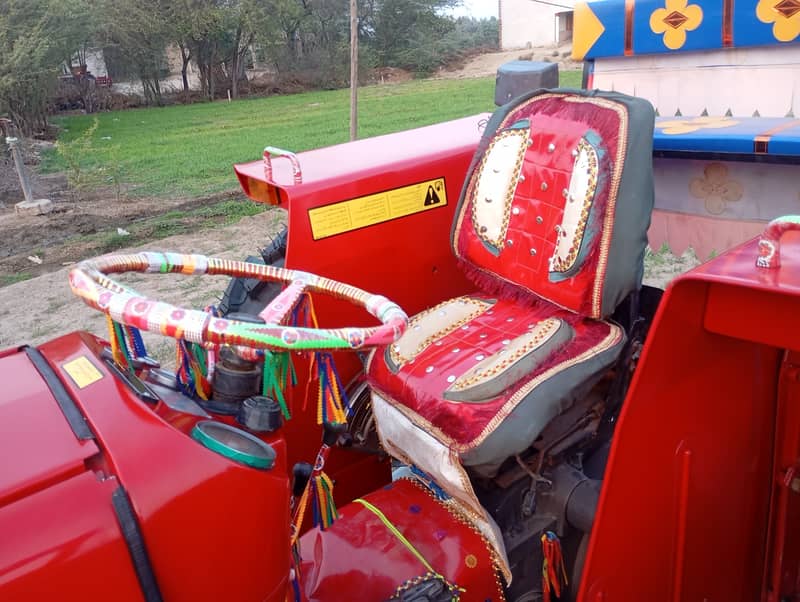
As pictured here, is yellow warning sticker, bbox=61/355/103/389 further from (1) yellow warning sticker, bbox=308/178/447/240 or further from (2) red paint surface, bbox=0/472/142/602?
(1) yellow warning sticker, bbox=308/178/447/240

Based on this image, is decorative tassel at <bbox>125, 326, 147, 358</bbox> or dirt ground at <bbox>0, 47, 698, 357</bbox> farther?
dirt ground at <bbox>0, 47, 698, 357</bbox>

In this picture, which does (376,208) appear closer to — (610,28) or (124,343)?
(124,343)

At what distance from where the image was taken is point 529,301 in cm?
175

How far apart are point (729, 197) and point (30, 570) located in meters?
1.67

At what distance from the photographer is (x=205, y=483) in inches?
36.9

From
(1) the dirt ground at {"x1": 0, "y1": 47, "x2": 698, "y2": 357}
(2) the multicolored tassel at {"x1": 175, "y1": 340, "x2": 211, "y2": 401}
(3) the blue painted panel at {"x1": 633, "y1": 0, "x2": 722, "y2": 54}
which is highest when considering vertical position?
(3) the blue painted panel at {"x1": 633, "y1": 0, "x2": 722, "y2": 54}

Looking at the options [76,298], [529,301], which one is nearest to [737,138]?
[529,301]

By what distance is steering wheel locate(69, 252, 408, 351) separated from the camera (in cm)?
87

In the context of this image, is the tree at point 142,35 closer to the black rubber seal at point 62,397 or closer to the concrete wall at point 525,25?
the concrete wall at point 525,25

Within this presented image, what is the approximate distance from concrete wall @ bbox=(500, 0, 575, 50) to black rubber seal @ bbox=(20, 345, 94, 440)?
27195mm

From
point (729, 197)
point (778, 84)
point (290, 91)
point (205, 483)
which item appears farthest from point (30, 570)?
point (290, 91)

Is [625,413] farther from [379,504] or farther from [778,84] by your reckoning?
[778,84]

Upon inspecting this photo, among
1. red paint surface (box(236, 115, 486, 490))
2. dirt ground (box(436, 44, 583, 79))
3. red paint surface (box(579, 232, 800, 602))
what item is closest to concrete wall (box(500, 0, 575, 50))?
dirt ground (box(436, 44, 583, 79))

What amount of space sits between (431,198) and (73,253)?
4704 mm
